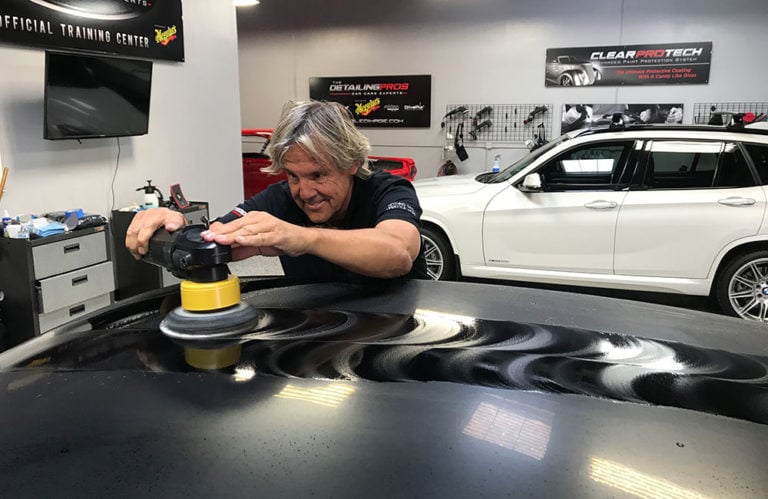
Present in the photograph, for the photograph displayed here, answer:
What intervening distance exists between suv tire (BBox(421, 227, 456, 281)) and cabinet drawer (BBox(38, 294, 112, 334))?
2.67 meters

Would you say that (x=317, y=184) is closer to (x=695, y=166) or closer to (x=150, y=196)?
(x=150, y=196)

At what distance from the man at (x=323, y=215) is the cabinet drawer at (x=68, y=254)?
259 centimetres

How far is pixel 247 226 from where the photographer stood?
112cm

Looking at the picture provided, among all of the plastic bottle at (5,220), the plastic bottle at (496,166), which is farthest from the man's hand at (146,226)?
the plastic bottle at (496,166)

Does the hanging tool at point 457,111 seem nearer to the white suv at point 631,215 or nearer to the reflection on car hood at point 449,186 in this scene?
the reflection on car hood at point 449,186

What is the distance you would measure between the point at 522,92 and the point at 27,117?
6486mm

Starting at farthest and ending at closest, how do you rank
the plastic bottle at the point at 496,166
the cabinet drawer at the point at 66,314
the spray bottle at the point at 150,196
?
1. the plastic bottle at the point at 496,166
2. the spray bottle at the point at 150,196
3. the cabinet drawer at the point at 66,314

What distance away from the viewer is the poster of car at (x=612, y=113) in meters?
8.19

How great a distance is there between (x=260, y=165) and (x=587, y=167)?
Result: 4611mm

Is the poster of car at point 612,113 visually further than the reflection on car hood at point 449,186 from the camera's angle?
Yes

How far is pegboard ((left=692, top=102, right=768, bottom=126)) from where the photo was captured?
7895 mm

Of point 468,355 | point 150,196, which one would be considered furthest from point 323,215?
point 150,196

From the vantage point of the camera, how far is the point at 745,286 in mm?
4770

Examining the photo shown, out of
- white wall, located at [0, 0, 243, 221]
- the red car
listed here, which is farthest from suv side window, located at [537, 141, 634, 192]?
white wall, located at [0, 0, 243, 221]
